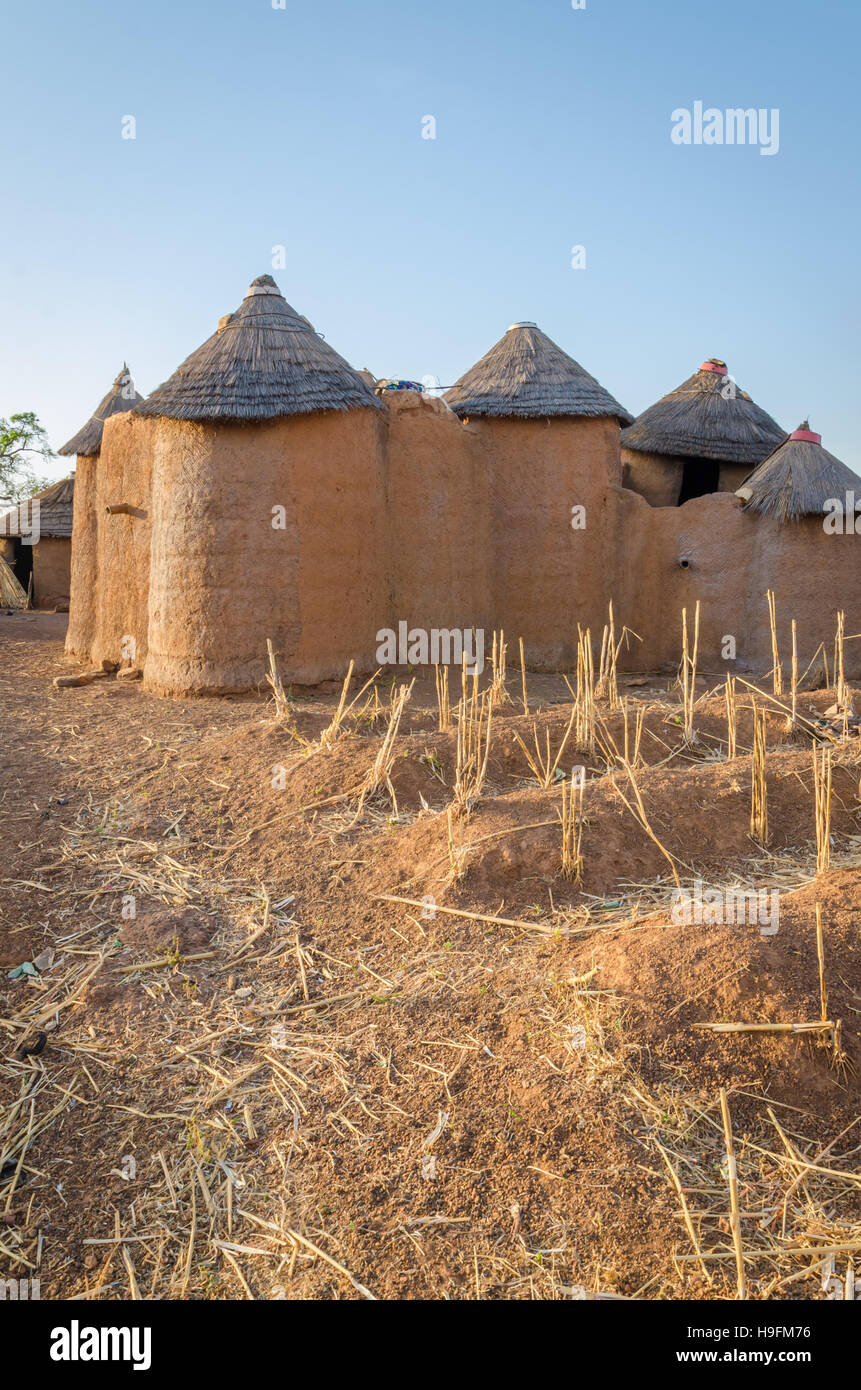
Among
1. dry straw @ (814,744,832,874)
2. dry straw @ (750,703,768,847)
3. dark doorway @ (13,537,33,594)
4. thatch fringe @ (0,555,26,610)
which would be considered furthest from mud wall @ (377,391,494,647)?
dark doorway @ (13,537,33,594)

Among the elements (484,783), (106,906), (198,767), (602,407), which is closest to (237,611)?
(198,767)

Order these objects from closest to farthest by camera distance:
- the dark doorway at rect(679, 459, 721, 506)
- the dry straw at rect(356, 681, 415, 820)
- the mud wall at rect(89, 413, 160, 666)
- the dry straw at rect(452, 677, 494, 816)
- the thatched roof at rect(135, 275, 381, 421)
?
the dry straw at rect(452, 677, 494, 816)
the dry straw at rect(356, 681, 415, 820)
the thatched roof at rect(135, 275, 381, 421)
the mud wall at rect(89, 413, 160, 666)
the dark doorway at rect(679, 459, 721, 506)

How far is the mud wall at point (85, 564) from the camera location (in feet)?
30.7

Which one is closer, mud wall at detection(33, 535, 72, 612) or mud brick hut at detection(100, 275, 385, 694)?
mud brick hut at detection(100, 275, 385, 694)

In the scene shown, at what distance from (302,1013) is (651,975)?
3.74ft

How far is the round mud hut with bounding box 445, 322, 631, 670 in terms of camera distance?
30.5 ft

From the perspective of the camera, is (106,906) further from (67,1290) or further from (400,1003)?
(67,1290)

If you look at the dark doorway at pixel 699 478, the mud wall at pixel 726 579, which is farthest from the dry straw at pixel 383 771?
the dark doorway at pixel 699 478

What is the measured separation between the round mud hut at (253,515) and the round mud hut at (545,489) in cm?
213

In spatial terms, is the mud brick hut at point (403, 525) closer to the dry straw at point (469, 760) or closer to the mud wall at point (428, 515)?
the mud wall at point (428, 515)

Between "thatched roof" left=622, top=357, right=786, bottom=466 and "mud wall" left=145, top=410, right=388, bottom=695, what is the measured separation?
5.28 m

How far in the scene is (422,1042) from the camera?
3.01 metres

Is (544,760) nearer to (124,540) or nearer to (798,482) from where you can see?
(124,540)

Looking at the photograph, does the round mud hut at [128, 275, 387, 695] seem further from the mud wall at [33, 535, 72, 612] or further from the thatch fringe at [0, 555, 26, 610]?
the mud wall at [33, 535, 72, 612]
